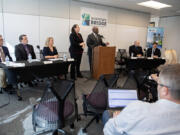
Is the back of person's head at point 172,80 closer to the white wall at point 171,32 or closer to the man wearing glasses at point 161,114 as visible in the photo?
the man wearing glasses at point 161,114

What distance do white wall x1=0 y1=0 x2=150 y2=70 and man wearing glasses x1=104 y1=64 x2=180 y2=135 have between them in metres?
4.60

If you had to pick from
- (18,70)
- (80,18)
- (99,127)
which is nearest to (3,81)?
(18,70)

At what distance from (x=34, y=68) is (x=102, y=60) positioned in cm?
206

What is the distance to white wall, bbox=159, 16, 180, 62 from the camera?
26.0 ft

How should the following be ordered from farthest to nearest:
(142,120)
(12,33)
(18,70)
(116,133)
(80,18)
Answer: (80,18) < (12,33) < (18,70) < (116,133) < (142,120)

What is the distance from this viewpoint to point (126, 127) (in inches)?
34.3

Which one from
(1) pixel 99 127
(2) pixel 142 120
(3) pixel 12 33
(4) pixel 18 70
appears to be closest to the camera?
(2) pixel 142 120

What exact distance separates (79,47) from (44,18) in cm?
155

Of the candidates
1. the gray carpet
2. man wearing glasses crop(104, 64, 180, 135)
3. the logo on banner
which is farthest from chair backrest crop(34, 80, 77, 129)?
the logo on banner

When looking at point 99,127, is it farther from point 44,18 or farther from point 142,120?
point 44,18

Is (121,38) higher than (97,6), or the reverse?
(97,6)

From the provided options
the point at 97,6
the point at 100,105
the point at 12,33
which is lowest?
the point at 100,105

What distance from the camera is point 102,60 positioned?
178 inches

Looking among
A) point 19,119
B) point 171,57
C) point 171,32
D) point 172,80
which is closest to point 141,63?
point 171,57
